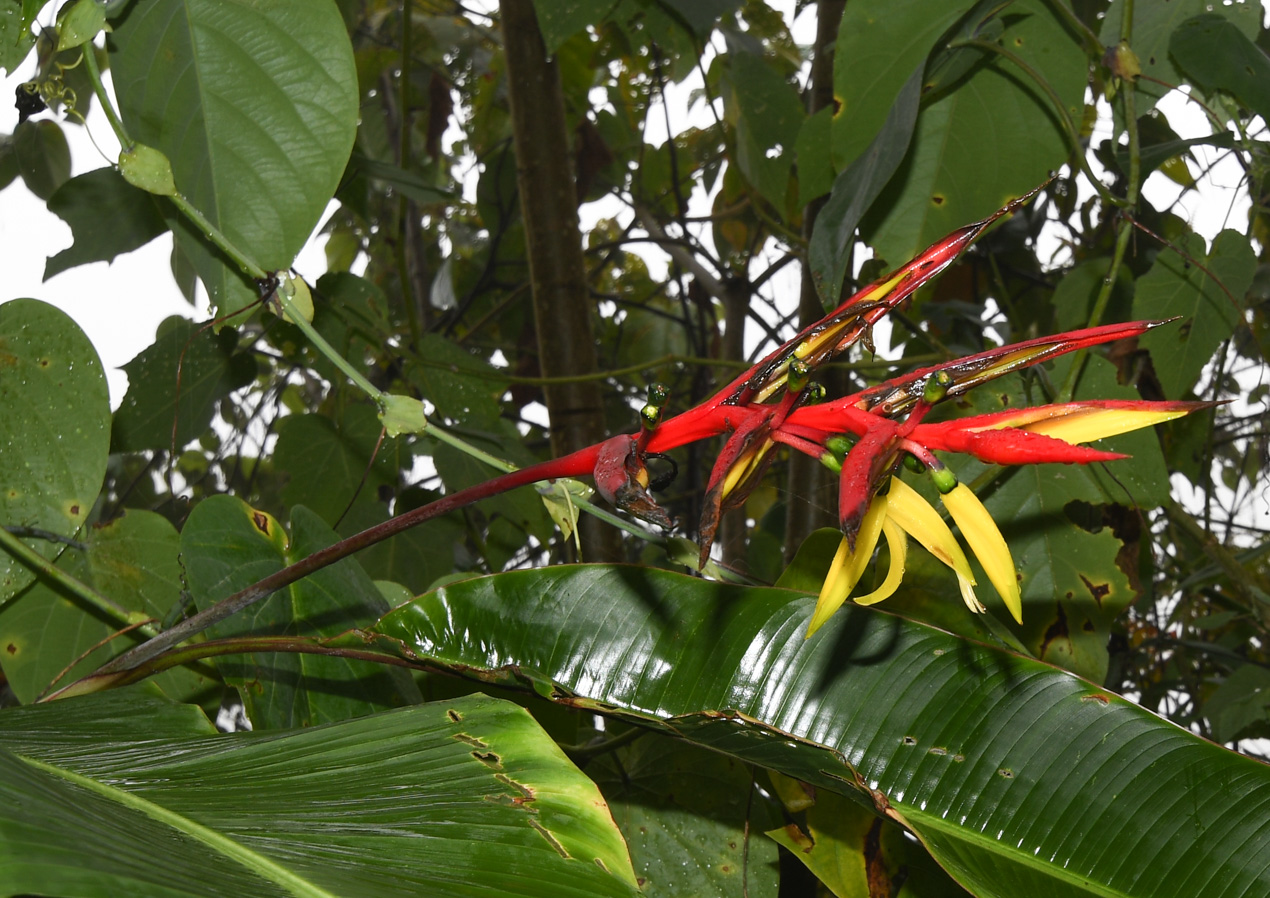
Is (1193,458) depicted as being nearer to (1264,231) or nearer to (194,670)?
(1264,231)

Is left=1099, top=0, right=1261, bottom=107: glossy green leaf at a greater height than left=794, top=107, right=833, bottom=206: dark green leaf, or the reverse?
left=1099, top=0, right=1261, bottom=107: glossy green leaf

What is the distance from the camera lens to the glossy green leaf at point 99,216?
66 centimetres

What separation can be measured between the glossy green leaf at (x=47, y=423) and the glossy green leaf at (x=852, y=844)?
39 centimetres

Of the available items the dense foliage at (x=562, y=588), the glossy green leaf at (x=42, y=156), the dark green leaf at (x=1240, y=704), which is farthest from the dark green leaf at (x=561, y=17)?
the dark green leaf at (x=1240, y=704)

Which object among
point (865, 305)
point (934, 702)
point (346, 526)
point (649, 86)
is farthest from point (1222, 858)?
point (649, 86)

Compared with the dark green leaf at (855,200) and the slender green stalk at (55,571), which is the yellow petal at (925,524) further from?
the slender green stalk at (55,571)

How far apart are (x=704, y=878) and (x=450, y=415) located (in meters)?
0.52

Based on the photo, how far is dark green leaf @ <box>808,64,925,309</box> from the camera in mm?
494

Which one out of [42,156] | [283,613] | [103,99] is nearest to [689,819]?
[283,613]

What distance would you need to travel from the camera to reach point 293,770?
298 millimetres

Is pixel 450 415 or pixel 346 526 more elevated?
pixel 450 415

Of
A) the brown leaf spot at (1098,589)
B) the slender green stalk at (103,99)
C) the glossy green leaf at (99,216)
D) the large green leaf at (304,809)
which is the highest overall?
the glossy green leaf at (99,216)

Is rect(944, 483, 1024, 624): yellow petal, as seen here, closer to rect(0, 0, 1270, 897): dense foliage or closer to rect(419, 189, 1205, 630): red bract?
rect(419, 189, 1205, 630): red bract

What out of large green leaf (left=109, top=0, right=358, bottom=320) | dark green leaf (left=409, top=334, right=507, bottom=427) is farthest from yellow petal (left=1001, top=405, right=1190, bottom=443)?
dark green leaf (left=409, top=334, right=507, bottom=427)
